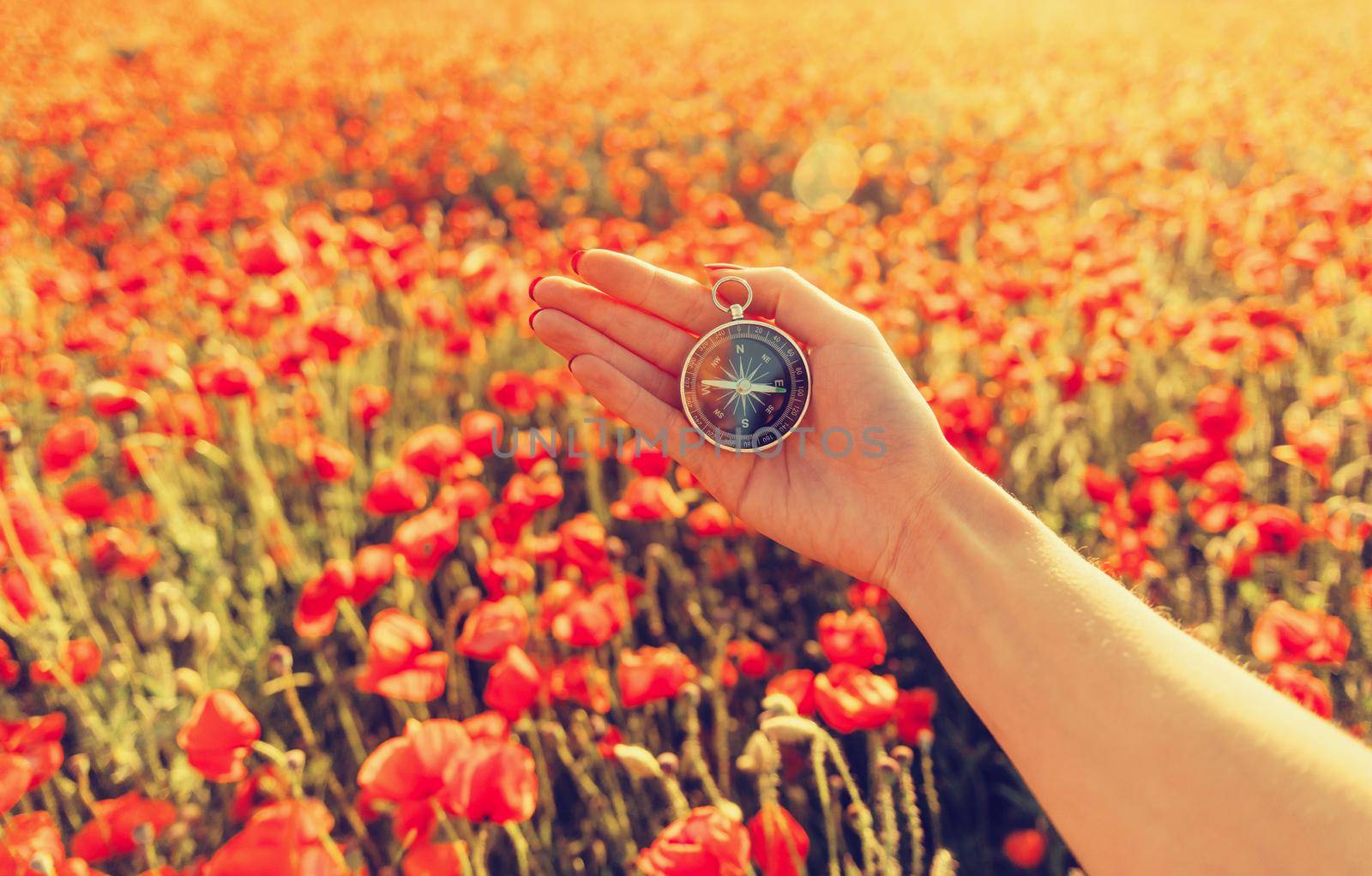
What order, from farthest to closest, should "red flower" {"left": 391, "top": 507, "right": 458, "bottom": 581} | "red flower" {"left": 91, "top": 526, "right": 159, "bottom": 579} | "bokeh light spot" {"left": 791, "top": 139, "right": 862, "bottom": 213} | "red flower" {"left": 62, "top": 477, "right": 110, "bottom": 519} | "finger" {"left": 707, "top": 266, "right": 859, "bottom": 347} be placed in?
"bokeh light spot" {"left": 791, "top": 139, "right": 862, "bottom": 213}
"red flower" {"left": 62, "top": 477, "right": 110, "bottom": 519}
"red flower" {"left": 91, "top": 526, "right": 159, "bottom": 579}
"red flower" {"left": 391, "top": 507, "right": 458, "bottom": 581}
"finger" {"left": 707, "top": 266, "right": 859, "bottom": 347}

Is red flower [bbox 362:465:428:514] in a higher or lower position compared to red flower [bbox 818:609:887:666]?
higher

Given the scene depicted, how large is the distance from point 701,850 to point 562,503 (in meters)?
1.50

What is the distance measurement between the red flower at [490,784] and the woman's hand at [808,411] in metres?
0.60

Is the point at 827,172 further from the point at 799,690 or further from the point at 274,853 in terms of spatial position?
the point at 274,853

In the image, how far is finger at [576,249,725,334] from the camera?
156cm

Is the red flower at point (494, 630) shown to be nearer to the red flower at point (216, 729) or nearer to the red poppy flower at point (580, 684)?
the red poppy flower at point (580, 684)

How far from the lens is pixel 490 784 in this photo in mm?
1069

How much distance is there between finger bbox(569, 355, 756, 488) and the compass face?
4 cm

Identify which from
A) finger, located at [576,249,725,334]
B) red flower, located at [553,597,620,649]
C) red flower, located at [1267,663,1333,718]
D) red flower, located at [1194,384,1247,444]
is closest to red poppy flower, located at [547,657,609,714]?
red flower, located at [553,597,620,649]

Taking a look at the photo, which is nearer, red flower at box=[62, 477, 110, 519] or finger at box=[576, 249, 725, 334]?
finger at box=[576, 249, 725, 334]

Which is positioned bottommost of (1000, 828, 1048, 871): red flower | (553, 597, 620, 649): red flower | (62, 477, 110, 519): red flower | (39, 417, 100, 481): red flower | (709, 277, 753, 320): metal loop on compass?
(1000, 828, 1048, 871): red flower

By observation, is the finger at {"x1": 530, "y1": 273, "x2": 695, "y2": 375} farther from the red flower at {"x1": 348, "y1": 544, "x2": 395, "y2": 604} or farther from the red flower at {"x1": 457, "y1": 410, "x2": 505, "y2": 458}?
the red flower at {"x1": 348, "y1": 544, "x2": 395, "y2": 604}

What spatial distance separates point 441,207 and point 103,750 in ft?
12.3

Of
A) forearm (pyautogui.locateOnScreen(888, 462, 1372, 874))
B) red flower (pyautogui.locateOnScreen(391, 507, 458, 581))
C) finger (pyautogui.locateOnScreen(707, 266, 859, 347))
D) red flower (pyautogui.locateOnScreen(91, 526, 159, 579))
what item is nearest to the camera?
forearm (pyautogui.locateOnScreen(888, 462, 1372, 874))
